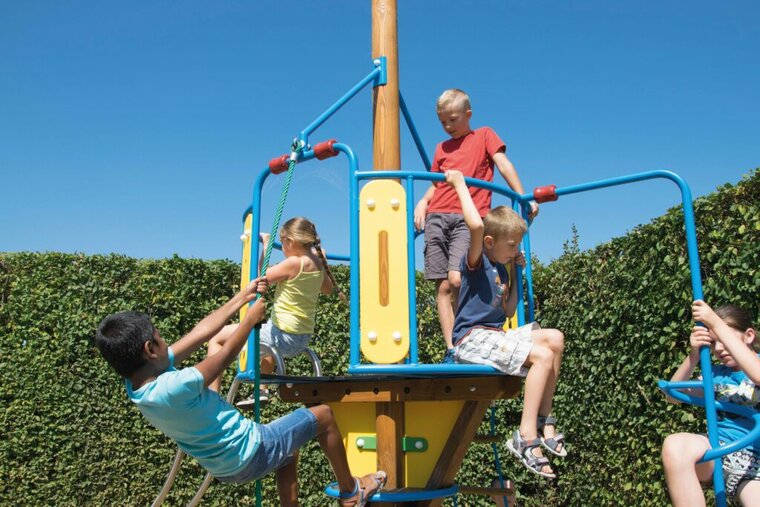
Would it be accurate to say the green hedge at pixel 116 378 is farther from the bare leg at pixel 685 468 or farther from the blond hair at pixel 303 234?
the bare leg at pixel 685 468

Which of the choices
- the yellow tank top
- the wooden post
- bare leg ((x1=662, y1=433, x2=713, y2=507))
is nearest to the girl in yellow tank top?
the yellow tank top

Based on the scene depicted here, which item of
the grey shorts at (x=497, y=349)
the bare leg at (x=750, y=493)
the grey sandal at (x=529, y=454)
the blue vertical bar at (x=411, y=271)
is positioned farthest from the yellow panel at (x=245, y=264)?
the bare leg at (x=750, y=493)

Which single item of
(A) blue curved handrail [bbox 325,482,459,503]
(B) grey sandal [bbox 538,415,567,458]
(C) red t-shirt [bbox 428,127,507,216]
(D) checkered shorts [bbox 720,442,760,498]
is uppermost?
(C) red t-shirt [bbox 428,127,507,216]

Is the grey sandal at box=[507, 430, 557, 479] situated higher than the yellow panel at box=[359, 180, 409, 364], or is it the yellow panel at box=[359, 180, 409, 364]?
the yellow panel at box=[359, 180, 409, 364]

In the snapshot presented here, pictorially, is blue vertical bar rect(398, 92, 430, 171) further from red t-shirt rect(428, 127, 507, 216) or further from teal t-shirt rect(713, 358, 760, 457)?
teal t-shirt rect(713, 358, 760, 457)

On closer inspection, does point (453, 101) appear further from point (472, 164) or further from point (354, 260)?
point (354, 260)

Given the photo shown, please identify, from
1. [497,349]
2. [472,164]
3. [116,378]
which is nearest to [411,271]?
[497,349]

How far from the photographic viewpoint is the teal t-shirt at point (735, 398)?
320 centimetres

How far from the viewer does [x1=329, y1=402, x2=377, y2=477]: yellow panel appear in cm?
394

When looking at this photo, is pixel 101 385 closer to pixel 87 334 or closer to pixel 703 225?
pixel 87 334

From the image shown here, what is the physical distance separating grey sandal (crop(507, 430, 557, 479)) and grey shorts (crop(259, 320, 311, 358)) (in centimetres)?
155

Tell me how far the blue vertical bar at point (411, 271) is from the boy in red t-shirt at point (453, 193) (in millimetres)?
729

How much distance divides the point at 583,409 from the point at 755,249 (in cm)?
218

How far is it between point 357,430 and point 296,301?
0.90m
